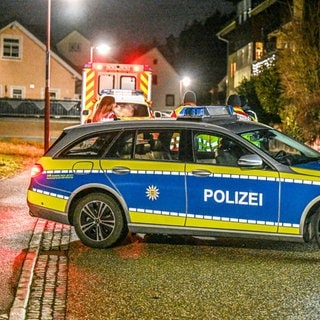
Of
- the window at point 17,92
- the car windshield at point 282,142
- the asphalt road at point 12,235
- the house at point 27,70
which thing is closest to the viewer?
the asphalt road at point 12,235

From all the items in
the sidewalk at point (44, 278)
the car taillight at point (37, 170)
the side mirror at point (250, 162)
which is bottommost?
the sidewalk at point (44, 278)

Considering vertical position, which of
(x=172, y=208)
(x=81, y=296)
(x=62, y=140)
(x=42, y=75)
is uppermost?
(x=42, y=75)

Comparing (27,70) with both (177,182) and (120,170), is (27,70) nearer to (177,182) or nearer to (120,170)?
(120,170)

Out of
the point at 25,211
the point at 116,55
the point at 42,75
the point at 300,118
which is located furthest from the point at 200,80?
the point at 25,211

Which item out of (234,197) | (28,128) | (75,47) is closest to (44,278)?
(234,197)

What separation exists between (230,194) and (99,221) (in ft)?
5.31

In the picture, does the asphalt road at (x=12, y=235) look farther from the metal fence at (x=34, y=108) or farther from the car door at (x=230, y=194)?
the metal fence at (x=34, y=108)

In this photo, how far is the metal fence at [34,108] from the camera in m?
47.5

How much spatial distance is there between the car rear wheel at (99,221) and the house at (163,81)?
2777 inches

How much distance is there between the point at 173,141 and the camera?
9281 millimetres

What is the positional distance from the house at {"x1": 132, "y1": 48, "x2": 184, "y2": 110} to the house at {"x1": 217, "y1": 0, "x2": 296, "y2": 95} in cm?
1825

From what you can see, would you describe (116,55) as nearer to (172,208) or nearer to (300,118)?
(300,118)

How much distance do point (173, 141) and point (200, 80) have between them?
83.6 metres

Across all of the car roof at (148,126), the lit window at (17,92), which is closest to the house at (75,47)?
the lit window at (17,92)
